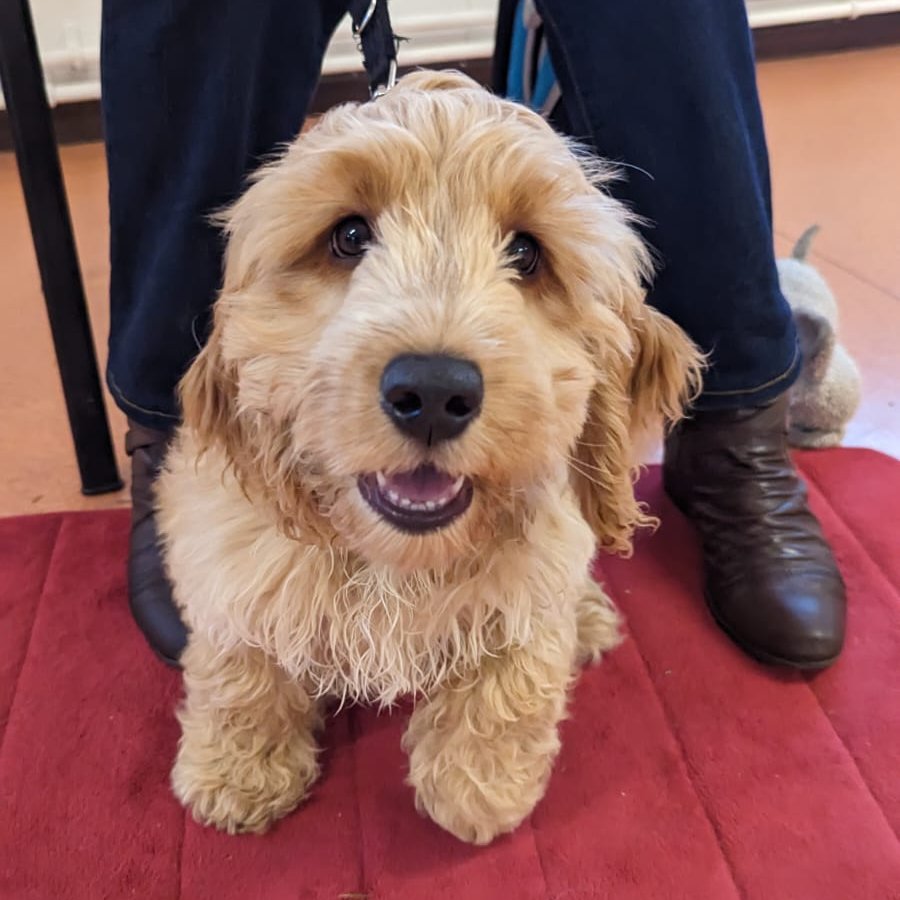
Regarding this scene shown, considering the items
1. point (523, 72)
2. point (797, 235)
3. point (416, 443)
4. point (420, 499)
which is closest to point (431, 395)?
point (416, 443)

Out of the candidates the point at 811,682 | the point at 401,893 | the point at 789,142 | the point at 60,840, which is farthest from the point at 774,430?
the point at 789,142

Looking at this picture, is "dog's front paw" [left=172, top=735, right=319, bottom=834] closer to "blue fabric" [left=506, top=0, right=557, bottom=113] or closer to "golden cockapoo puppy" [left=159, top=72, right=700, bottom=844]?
"golden cockapoo puppy" [left=159, top=72, right=700, bottom=844]

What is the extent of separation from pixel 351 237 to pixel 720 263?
0.63 meters

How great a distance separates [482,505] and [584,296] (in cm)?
25

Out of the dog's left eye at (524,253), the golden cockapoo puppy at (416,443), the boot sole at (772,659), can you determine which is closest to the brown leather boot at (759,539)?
the boot sole at (772,659)

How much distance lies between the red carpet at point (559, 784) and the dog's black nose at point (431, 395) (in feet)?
2.09

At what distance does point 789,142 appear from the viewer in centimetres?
351

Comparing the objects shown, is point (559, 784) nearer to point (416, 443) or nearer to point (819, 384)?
point (416, 443)

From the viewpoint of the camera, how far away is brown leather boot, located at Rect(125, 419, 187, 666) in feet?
4.85

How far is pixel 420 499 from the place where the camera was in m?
1.00

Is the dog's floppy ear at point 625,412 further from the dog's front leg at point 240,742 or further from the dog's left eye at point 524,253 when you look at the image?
the dog's front leg at point 240,742

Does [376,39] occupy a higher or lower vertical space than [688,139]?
higher

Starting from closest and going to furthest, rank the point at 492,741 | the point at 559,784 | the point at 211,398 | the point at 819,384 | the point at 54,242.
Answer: the point at 211,398 → the point at 492,741 → the point at 559,784 → the point at 54,242 → the point at 819,384

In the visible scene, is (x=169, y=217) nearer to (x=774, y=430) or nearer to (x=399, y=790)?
(x=399, y=790)
